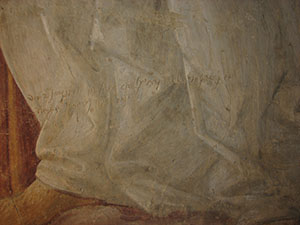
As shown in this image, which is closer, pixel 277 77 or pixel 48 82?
pixel 48 82

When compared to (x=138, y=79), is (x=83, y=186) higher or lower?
lower

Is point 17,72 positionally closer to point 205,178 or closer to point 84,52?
point 84,52

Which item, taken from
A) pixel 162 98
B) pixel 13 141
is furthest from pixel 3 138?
pixel 162 98

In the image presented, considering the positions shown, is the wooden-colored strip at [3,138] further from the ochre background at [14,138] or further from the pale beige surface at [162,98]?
the pale beige surface at [162,98]

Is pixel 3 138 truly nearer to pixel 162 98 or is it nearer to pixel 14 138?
pixel 14 138

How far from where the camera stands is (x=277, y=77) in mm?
2471

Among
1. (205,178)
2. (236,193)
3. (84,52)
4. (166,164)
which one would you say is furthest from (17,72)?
(236,193)

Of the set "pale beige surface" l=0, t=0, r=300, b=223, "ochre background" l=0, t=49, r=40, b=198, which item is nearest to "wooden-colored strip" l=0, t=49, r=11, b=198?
"ochre background" l=0, t=49, r=40, b=198

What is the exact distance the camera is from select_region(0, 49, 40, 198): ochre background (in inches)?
87.7

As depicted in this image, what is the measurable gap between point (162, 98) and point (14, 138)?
1.19 m

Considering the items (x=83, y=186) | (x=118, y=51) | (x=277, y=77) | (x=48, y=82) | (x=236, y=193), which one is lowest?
(x=236, y=193)

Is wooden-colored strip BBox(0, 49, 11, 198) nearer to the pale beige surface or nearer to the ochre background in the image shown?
the ochre background

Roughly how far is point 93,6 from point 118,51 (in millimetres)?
387

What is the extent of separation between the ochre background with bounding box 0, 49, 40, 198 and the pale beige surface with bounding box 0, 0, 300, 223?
0.07 meters
